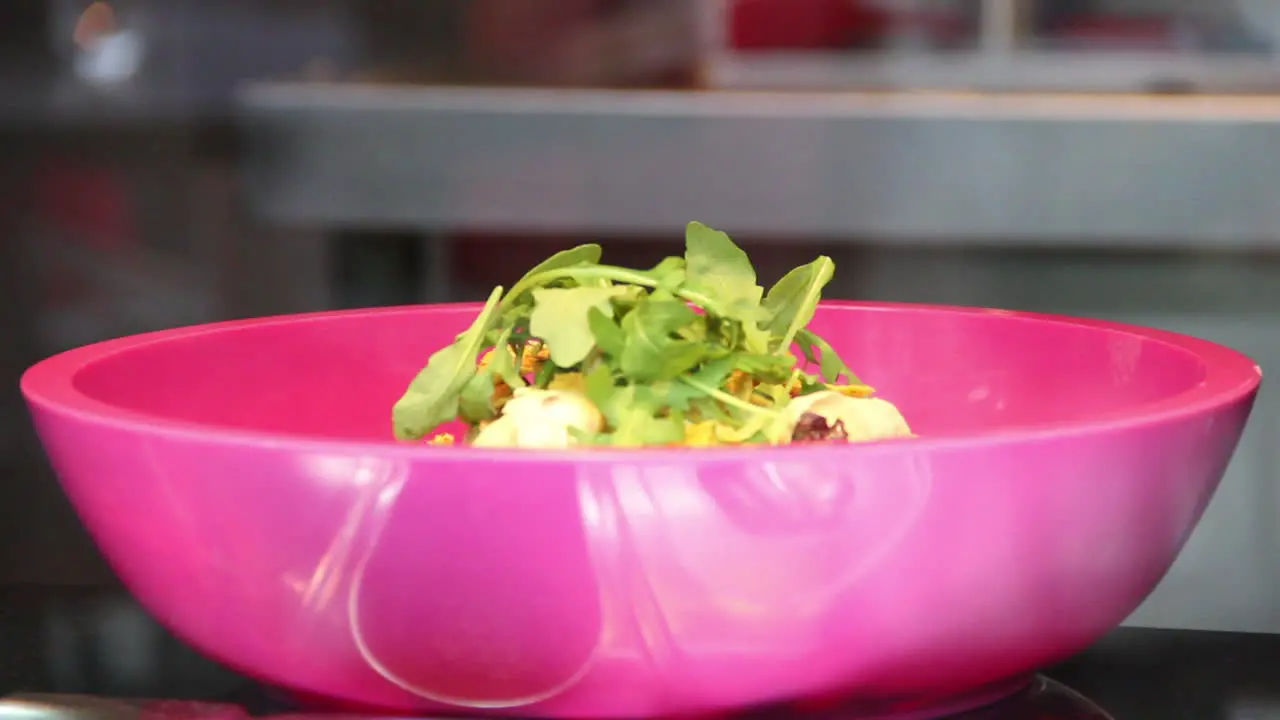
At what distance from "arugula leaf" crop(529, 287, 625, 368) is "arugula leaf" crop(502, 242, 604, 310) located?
0.03 m

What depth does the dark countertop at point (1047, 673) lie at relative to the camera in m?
0.42

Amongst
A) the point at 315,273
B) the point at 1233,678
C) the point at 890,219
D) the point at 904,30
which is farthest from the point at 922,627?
the point at 904,30

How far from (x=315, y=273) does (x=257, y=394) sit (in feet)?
3.34

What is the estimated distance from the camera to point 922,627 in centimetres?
34

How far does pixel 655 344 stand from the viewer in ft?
1.25

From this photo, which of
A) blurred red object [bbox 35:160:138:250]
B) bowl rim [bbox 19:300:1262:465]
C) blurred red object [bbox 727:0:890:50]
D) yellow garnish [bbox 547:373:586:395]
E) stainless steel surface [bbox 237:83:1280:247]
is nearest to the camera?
bowl rim [bbox 19:300:1262:465]

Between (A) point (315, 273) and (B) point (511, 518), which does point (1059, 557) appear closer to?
(B) point (511, 518)

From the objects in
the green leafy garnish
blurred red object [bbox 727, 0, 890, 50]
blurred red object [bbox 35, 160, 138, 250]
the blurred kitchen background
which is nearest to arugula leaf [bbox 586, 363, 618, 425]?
the green leafy garnish

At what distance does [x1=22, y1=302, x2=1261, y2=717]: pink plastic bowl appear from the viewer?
1.03ft

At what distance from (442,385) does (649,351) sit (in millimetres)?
76

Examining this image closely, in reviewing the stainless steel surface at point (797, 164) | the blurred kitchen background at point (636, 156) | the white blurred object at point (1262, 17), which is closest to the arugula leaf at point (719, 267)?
the blurred kitchen background at point (636, 156)

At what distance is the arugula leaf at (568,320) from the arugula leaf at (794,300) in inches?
2.4

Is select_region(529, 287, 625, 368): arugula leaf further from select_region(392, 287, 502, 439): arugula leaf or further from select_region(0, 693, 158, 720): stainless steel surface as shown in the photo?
select_region(0, 693, 158, 720): stainless steel surface

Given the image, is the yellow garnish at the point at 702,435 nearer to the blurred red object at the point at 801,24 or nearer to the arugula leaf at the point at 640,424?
the arugula leaf at the point at 640,424
